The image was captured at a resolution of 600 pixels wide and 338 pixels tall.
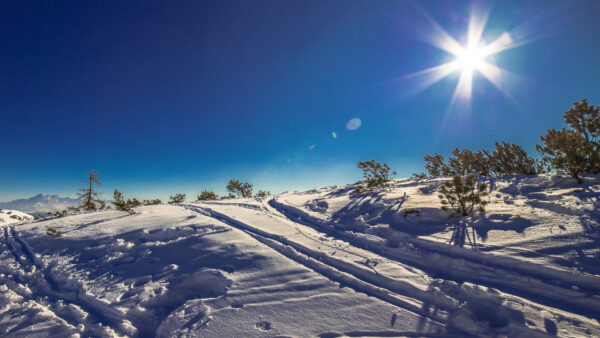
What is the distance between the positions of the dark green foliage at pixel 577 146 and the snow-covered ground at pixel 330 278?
1.01 meters

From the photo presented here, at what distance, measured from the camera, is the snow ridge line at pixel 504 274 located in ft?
10.2

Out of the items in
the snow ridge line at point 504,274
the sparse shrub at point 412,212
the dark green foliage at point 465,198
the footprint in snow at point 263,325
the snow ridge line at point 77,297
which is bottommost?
the snow ridge line at point 77,297

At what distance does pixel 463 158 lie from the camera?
18125mm

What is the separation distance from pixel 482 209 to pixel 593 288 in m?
3.37

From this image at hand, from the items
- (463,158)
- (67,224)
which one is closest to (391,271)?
(67,224)

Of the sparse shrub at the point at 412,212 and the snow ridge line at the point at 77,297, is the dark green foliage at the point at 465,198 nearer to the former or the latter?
the sparse shrub at the point at 412,212

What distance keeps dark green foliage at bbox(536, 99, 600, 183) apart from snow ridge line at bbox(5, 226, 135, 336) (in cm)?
1324

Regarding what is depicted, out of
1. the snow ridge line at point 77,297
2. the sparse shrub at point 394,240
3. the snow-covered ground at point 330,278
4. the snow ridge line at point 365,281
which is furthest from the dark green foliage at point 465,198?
the snow ridge line at point 77,297

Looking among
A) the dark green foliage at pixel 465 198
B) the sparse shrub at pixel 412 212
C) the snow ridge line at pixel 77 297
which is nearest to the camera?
the snow ridge line at pixel 77 297

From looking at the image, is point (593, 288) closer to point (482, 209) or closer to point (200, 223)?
point (482, 209)

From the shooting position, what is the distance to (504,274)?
3.80 meters

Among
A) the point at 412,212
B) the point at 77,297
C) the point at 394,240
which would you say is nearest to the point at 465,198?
the point at 412,212

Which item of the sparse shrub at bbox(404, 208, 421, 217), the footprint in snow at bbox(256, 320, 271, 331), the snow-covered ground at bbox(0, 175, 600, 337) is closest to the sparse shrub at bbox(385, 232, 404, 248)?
the snow-covered ground at bbox(0, 175, 600, 337)

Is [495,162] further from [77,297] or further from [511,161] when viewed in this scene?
[77,297]
